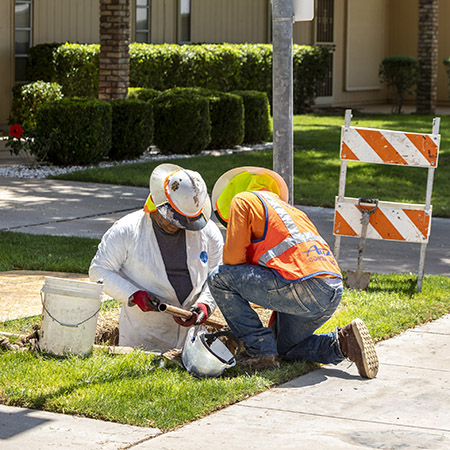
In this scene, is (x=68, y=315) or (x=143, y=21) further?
(x=143, y=21)

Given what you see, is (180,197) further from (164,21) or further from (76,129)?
(164,21)

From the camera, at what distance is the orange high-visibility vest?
17.1 ft

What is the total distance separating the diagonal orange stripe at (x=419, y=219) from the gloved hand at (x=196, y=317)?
2431 mm

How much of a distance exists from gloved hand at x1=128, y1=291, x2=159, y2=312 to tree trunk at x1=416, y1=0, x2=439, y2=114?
21.0 m

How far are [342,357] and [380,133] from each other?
238cm

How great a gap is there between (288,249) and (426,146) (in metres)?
2.39

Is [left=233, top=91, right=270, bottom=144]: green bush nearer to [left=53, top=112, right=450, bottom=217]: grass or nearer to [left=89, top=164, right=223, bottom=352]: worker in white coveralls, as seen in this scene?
[left=53, top=112, right=450, bottom=217]: grass

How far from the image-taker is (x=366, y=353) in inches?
207

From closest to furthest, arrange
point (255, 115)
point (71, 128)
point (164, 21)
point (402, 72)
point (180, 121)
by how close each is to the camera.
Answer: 1. point (71, 128)
2. point (180, 121)
3. point (255, 115)
4. point (164, 21)
5. point (402, 72)

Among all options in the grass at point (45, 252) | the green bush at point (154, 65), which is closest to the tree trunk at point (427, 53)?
the green bush at point (154, 65)

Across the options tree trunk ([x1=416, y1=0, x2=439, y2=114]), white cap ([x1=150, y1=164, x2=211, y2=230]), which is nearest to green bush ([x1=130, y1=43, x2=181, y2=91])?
tree trunk ([x1=416, y1=0, x2=439, y2=114])

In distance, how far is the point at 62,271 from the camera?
314 inches

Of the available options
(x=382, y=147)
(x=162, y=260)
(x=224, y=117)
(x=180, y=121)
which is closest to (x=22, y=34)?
(x=224, y=117)

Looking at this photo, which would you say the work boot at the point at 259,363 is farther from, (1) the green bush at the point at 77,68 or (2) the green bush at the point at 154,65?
(2) the green bush at the point at 154,65
